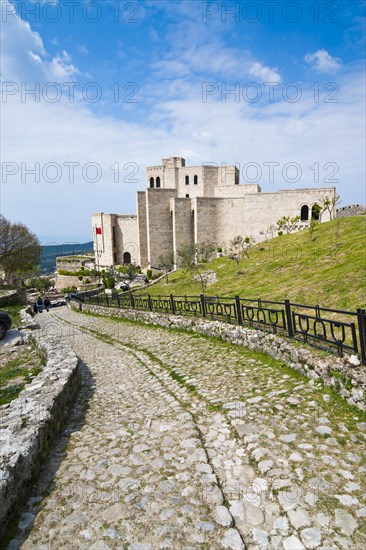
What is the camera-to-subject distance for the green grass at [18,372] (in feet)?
22.0

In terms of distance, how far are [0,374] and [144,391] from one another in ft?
13.8

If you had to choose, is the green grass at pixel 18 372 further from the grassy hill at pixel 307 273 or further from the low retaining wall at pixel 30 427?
the grassy hill at pixel 307 273

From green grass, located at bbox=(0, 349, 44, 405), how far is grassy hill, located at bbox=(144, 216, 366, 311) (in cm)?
916

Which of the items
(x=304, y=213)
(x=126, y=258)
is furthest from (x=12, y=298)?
(x=304, y=213)

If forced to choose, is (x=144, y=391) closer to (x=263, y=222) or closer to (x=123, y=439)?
(x=123, y=439)

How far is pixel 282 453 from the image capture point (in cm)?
383

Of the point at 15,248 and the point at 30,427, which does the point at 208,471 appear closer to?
the point at 30,427

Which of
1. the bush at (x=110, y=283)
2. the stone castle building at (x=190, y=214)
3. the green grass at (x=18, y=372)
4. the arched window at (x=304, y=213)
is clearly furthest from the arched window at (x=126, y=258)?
the green grass at (x=18, y=372)

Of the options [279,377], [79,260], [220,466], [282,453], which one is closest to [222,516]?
[220,466]

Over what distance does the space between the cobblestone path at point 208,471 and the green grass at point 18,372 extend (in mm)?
1633

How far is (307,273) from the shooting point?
698 inches

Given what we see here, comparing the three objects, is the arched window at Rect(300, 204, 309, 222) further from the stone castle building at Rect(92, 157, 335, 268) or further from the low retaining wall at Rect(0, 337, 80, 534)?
the low retaining wall at Rect(0, 337, 80, 534)

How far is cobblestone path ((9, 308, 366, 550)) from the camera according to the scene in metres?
2.77

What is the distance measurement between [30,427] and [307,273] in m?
16.5
